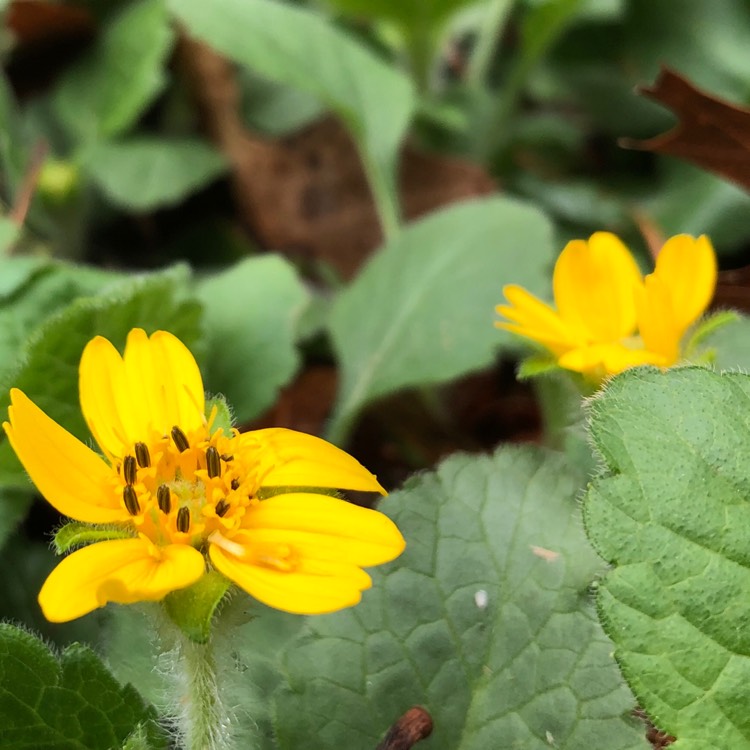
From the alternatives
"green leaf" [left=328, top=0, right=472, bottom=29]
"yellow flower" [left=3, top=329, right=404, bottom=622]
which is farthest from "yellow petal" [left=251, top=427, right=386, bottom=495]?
"green leaf" [left=328, top=0, right=472, bottom=29]

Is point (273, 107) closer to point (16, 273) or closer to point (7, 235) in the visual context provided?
point (7, 235)

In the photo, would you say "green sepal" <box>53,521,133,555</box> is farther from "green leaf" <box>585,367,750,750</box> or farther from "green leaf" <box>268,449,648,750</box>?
"green leaf" <box>585,367,750,750</box>

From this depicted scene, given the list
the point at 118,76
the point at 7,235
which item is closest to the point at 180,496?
the point at 7,235

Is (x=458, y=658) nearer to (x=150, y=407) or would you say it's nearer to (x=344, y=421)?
(x=150, y=407)

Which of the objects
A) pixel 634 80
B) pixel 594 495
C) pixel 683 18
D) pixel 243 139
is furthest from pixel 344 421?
pixel 683 18

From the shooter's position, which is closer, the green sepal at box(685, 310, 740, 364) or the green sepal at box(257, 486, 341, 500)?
the green sepal at box(257, 486, 341, 500)
